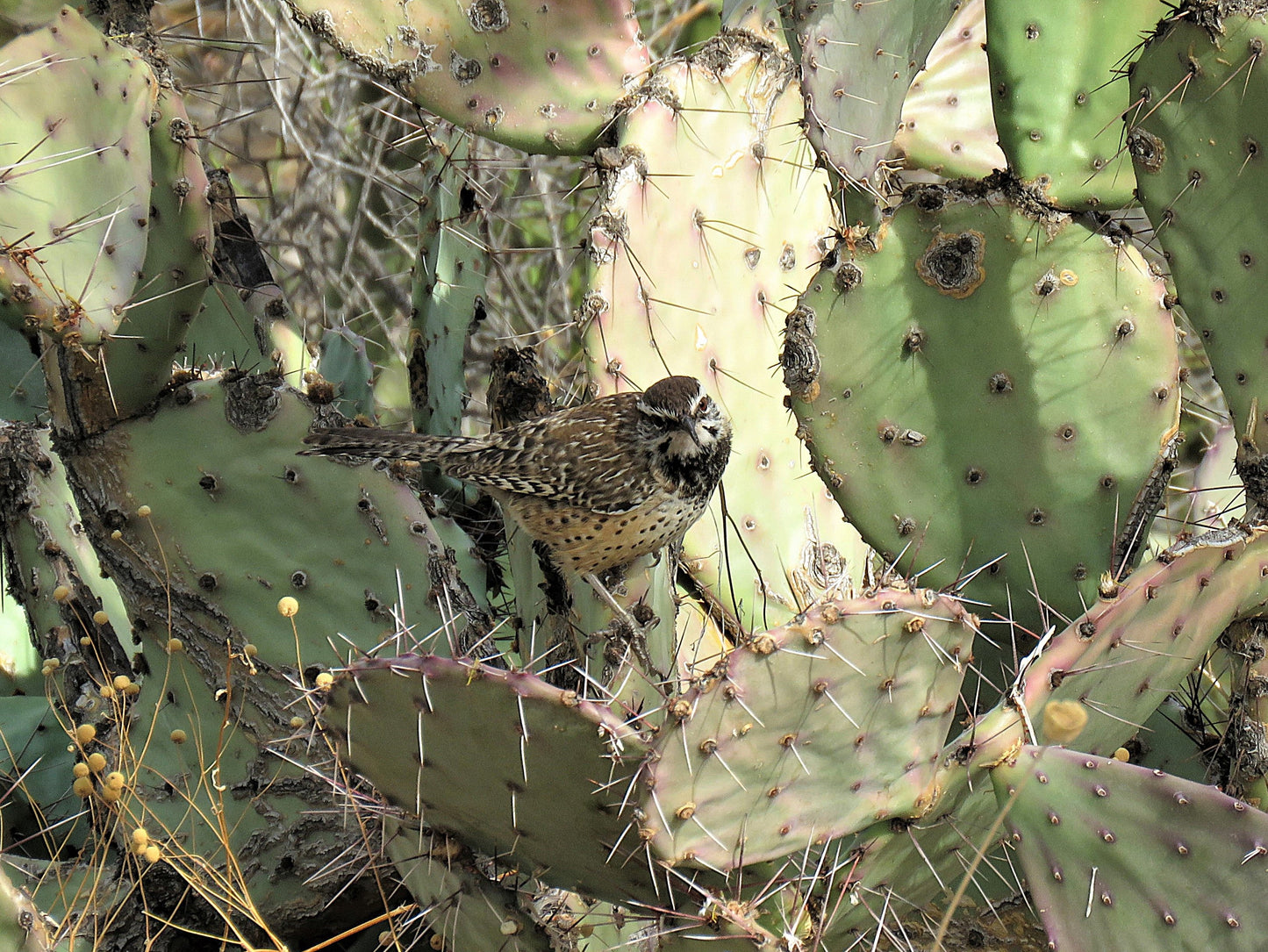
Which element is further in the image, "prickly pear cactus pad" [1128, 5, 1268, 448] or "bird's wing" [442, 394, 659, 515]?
"bird's wing" [442, 394, 659, 515]

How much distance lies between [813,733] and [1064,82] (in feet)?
3.89

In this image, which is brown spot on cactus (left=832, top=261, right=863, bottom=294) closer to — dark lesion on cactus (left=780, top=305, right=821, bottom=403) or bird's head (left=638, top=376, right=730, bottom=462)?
dark lesion on cactus (left=780, top=305, right=821, bottom=403)

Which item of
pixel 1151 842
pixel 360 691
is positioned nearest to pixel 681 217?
pixel 360 691

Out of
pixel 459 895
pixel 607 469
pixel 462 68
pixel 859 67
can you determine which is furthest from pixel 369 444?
pixel 859 67

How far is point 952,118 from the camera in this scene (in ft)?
8.79

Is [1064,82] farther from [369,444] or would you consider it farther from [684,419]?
[369,444]

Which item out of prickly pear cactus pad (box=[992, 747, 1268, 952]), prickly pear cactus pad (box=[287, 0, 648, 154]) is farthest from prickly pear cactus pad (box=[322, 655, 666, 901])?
prickly pear cactus pad (box=[287, 0, 648, 154])

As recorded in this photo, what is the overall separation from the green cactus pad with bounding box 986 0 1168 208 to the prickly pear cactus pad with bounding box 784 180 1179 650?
10.7 inches

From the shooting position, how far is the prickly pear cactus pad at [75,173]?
1.70m

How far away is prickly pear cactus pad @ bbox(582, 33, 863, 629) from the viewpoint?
1787 mm

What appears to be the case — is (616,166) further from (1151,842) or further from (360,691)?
(1151,842)

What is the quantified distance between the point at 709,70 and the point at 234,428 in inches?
38.4

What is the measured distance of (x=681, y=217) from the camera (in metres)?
1.84

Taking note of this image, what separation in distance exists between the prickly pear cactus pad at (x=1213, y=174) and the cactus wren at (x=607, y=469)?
68 centimetres
